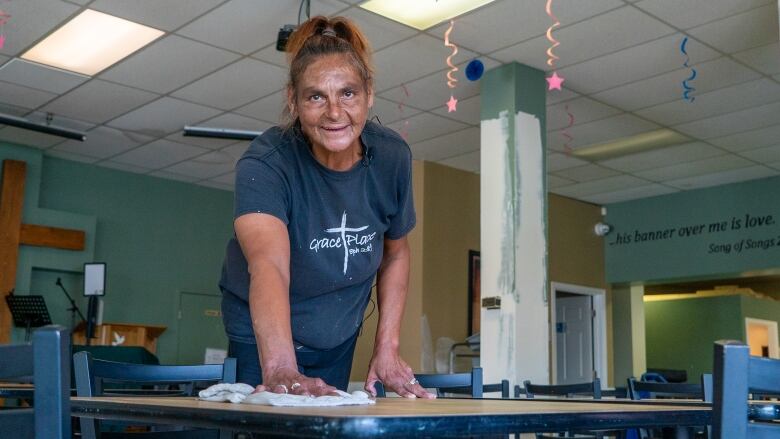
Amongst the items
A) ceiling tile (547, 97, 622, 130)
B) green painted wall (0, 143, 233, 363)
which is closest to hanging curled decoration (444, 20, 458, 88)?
ceiling tile (547, 97, 622, 130)

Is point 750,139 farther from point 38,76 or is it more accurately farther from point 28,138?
point 28,138

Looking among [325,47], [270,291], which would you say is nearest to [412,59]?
[325,47]

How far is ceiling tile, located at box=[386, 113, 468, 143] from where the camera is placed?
290 inches

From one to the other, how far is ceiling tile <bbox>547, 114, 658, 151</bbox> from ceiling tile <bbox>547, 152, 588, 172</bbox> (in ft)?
1.22

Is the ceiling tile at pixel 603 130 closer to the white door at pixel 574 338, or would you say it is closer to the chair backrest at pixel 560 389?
the white door at pixel 574 338

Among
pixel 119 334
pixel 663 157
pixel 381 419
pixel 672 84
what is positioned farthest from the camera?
pixel 119 334

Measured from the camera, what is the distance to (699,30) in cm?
543

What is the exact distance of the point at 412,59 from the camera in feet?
19.8

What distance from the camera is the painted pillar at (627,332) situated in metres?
10.4

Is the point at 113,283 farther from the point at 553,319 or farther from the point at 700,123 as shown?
the point at 700,123

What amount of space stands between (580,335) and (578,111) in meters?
4.21

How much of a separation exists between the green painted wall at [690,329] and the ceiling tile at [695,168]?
5548mm

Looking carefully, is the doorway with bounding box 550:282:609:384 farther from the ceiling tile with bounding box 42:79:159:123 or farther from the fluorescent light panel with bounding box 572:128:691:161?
the ceiling tile with bounding box 42:79:159:123

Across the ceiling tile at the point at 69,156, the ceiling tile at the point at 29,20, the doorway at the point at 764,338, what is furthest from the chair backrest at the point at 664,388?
the doorway at the point at 764,338
